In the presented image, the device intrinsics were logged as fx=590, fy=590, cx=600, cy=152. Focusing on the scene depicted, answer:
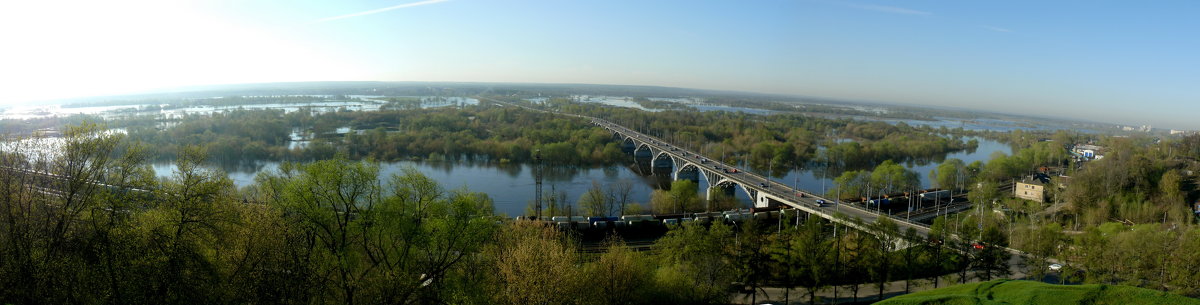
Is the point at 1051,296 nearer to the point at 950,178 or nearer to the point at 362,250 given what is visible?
the point at 362,250

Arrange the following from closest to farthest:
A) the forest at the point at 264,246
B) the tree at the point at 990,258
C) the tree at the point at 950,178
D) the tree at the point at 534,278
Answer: the forest at the point at 264,246 < the tree at the point at 534,278 < the tree at the point at 990,258 < the tree at the point at 950,178

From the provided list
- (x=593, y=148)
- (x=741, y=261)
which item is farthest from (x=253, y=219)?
(x=593, y=148)

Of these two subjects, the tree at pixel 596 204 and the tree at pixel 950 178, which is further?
the tree at pixel 950 178

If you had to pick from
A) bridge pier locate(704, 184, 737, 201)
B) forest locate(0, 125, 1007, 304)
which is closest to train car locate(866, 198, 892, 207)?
bridge pier locate(704, 184, 737, 201)

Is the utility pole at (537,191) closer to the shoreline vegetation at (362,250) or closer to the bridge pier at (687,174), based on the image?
the shoreline vegetation at (362,250)

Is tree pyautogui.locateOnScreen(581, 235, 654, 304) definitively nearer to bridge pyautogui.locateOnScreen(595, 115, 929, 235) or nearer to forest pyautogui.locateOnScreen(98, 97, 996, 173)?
bridge pyautogui.locateOnScreen(595, 115, 929, 235)

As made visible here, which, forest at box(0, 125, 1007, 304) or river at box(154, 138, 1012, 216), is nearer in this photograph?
forest at box(0, 125, 1007, 304)

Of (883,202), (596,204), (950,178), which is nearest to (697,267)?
(596,204)

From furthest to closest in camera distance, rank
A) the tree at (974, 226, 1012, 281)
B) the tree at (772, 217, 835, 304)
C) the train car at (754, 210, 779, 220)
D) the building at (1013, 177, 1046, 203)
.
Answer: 1. the building at (1013, 177, 1046, 203)
2. the train car at (754, 210, 779, 220)
3. the tree at (974, 226, 1012, 281)
4. the tree at (772, 217, 835, 304)

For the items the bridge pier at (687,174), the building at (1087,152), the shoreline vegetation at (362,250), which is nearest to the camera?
the shoreline vegetation at (362,250)

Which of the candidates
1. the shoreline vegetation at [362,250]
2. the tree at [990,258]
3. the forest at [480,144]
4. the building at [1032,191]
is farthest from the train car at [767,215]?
the forest at [480,144]
